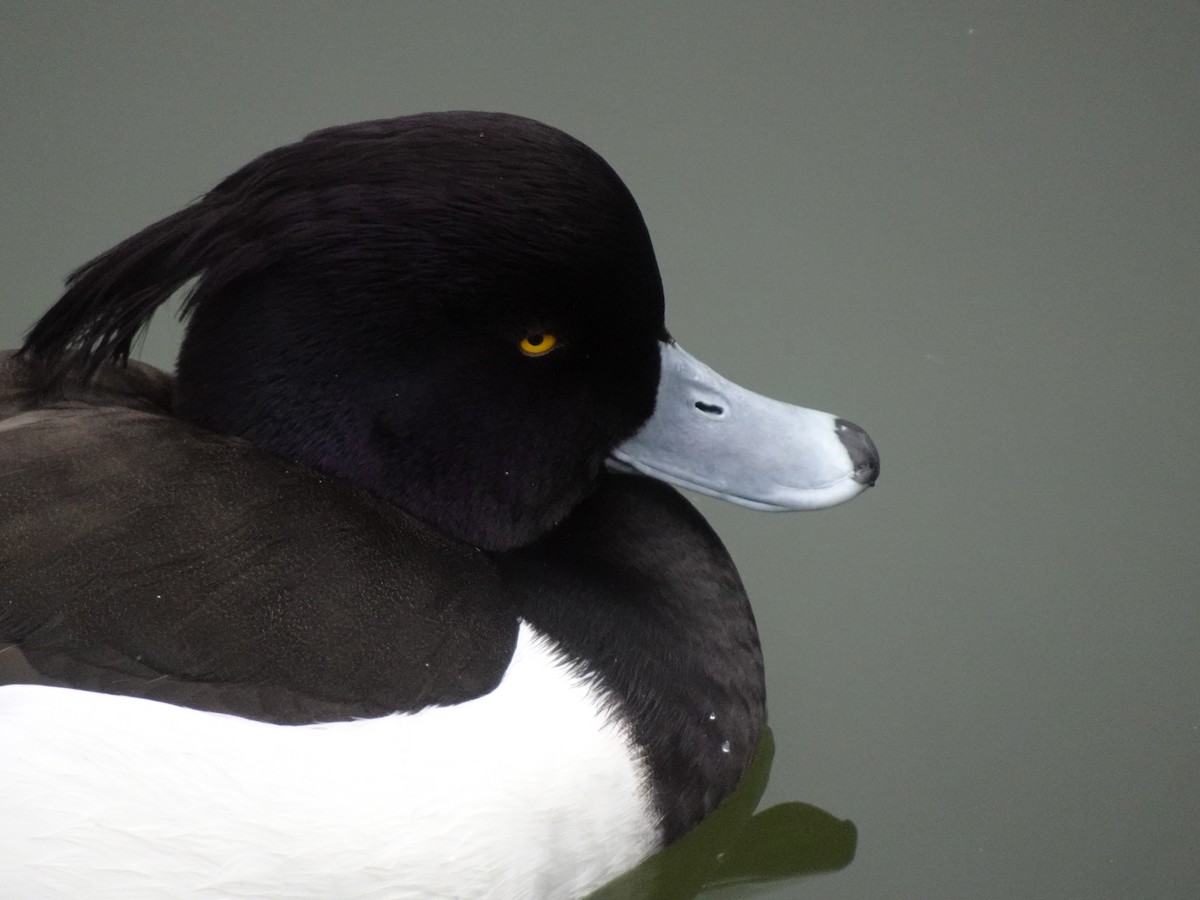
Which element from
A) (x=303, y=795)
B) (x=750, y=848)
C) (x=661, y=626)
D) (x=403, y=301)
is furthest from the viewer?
(x=750, y=848)

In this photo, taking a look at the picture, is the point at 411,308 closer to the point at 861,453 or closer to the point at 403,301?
the point at 403,301

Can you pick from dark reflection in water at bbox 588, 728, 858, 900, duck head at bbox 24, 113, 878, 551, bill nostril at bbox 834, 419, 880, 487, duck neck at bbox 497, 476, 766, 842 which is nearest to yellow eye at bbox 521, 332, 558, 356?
duck head at bbox 24, 113, 878, 551

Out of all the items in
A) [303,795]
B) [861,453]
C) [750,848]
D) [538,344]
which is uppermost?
[538,344]

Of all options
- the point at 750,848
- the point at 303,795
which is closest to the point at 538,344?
the point at 303,795

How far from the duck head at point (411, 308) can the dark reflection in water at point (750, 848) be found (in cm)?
60

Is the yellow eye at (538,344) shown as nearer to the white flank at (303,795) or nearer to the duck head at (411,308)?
the duck head at (411,308)

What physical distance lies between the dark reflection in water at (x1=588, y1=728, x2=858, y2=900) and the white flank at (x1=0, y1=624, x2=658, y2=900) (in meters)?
0.36

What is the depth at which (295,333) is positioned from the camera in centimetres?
220

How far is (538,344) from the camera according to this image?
2.29m

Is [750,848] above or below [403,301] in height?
below

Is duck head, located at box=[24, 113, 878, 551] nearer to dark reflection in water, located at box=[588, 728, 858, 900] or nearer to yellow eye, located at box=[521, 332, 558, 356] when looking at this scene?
yellow eye, located at box=[521, 332, 558, 356]

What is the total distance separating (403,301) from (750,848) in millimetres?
1104

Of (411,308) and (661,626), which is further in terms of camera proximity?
(661,626)

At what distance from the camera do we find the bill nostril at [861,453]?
2.50 m
